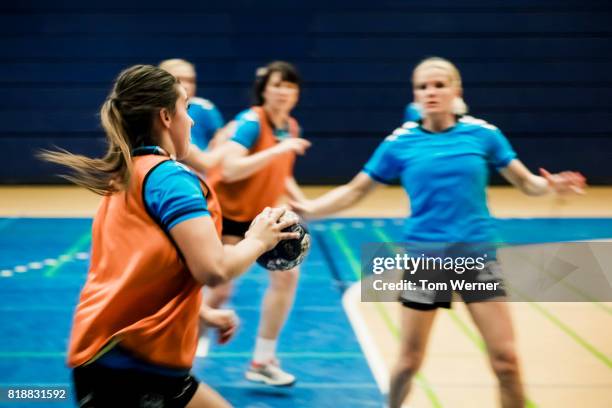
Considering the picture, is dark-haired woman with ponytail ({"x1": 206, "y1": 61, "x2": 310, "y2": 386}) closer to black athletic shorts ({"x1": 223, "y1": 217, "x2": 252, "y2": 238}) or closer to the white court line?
black athletic shorts ({"x1": 223, "y1": 217, "x2": 252, "y2": 238})

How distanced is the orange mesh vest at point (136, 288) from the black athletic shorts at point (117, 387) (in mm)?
49

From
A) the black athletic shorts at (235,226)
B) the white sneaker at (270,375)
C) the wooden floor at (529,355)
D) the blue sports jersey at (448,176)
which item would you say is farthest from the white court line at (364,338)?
the blue sports jersey at (448,176)

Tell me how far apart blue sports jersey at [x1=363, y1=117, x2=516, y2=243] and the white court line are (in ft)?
4.38

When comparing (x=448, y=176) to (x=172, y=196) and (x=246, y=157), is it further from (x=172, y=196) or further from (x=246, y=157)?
(x=172, y=196)

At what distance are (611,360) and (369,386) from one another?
1598 mm

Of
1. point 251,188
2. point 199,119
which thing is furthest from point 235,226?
point 199,119

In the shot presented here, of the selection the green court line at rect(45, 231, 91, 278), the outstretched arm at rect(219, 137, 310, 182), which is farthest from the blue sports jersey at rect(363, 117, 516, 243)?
the green court line at rect(45, 231, 91, 278)

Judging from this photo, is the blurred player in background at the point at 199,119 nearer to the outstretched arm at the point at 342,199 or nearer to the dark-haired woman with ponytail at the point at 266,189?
the dark-haired woman with ponytail at the point at 266,189

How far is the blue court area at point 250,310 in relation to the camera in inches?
180

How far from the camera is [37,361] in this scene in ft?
16.2

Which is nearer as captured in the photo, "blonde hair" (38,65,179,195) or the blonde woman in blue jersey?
"blonde hair" (38,65,179,195)

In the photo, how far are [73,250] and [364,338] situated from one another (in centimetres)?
387

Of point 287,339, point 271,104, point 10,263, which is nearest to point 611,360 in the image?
point 287,339

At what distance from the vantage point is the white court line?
4.68 m
